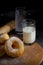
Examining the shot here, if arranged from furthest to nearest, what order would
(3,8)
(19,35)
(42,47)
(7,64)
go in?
1. (3,8)
2. (19,35)
3. (42,47)
4. (7,64)

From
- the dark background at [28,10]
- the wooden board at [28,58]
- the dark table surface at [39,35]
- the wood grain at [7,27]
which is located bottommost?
the wooden board at [28,58]

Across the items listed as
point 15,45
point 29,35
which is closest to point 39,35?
point 29,35

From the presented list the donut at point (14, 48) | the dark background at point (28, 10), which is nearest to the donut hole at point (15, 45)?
the donut at point (14, 48)

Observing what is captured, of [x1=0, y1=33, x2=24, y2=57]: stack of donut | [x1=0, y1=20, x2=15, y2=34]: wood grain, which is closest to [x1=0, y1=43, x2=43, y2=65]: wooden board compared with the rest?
[x1=0, y1=33, x2=24, y2=57]: stack of donut

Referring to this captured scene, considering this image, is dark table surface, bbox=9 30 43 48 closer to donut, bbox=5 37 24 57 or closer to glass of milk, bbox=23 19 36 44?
glass of milk, bbox=23 19 36 44

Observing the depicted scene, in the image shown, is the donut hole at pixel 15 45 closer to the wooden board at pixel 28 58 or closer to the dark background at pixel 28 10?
the wooden board at pixel 28 58

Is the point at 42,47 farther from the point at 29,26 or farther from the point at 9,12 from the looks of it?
the point at 9,12

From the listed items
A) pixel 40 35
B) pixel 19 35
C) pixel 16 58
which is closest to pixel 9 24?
pixel 19 35
